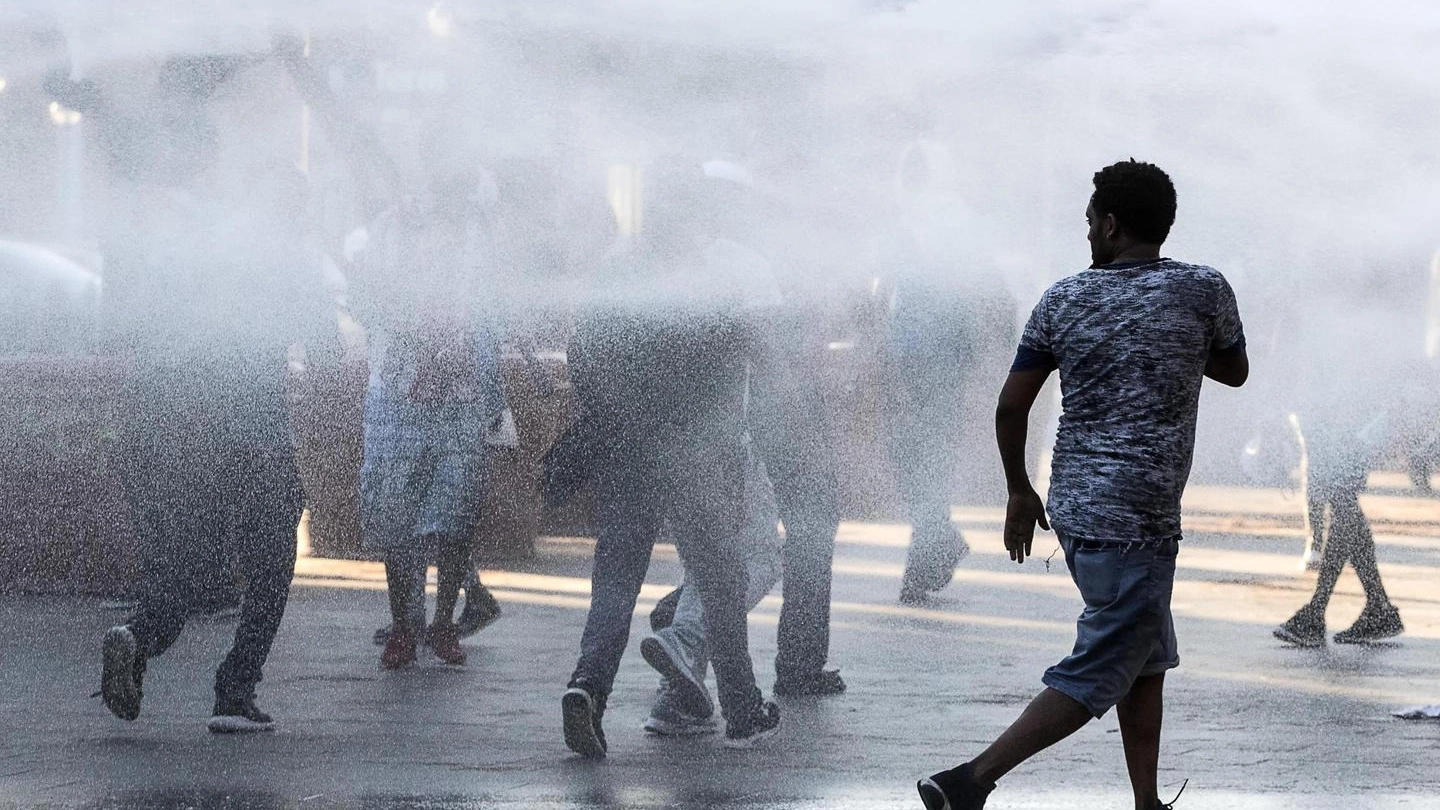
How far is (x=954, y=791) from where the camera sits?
3.56 meters

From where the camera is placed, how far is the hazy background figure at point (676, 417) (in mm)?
4711

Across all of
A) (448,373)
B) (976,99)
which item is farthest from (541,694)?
(976,99)

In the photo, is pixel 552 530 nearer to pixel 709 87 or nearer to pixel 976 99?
pixel 709 87

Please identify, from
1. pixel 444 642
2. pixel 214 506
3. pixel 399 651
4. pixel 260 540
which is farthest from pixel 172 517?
pixel 444 642

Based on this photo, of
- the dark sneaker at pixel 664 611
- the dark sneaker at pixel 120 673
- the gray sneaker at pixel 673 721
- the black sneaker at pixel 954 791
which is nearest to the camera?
the black sneaker at pixel 954 791

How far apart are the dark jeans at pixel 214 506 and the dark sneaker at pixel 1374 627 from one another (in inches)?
117

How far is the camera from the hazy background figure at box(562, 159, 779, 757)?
471cm

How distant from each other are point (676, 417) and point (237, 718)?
1.28 metres

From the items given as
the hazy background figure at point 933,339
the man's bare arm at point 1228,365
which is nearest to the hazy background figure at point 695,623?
the hazy background figure at point 933,339

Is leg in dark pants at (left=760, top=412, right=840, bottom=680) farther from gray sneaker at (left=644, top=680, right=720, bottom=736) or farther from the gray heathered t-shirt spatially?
the gray heathered t-shirt

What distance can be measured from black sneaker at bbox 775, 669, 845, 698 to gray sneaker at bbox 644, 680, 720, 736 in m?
0.26

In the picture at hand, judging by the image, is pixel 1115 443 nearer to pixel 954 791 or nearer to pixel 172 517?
pixel 954 791

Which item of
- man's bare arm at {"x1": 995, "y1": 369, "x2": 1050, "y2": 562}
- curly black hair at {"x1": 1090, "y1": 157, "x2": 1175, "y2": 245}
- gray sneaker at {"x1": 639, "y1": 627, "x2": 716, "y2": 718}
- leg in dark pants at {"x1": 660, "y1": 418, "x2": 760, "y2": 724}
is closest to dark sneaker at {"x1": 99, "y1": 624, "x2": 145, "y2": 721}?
gray sneaker at {"x1": 639, "y1": 627, "x2": 716, "y2": 718}

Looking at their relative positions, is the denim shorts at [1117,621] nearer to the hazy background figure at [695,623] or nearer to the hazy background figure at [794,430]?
the hazy background figure at [695,623]
